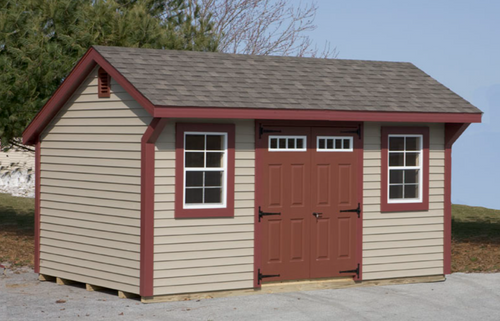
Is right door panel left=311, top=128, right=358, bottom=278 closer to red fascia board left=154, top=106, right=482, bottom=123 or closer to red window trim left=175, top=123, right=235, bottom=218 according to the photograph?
red fascia board left=154, top=106, right=482, bottom=123

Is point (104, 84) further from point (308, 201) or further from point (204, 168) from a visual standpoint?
point (308, 201)

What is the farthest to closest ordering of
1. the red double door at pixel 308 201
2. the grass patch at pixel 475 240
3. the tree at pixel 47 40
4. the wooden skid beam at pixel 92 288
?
the tree at pixel 47 40, the grass patch at pixel 475 240, the wooden skid beam at pixel 92 288, the red double door at pixel 308 201

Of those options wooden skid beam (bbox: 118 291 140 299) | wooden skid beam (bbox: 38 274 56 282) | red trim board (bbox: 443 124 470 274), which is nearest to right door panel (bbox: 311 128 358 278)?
red trim board (bbox: 443 124 470 274)

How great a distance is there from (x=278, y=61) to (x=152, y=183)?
12.8ft

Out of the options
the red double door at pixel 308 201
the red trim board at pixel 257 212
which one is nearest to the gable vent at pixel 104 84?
the red trim board at pixel 257 212

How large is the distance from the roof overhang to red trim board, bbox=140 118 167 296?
18.3 inches

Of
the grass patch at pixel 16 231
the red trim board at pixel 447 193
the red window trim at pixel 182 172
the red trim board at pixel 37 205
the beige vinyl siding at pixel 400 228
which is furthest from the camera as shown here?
the grass patch at pixel 16 231

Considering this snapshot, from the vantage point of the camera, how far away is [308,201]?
12.1 meters

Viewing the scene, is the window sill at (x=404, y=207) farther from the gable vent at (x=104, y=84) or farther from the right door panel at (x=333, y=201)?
the gable vent at (x=104, y=84)

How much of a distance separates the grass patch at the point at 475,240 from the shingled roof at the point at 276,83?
364 cm

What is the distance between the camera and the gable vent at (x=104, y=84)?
11734 mm

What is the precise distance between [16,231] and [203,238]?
1042 centimetres

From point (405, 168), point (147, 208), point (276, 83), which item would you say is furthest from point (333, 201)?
point (147, 208)

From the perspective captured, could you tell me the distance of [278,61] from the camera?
44.7ft
